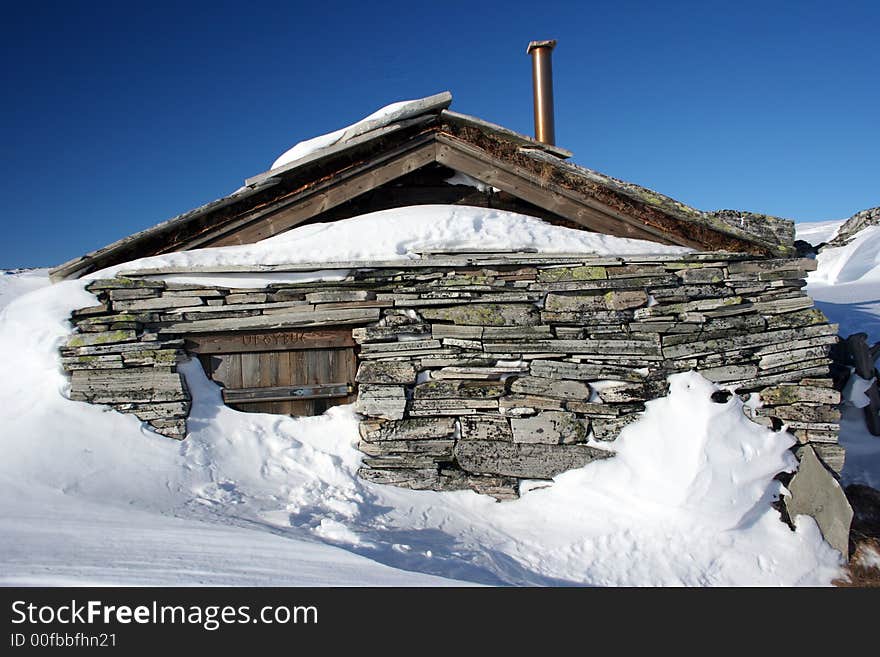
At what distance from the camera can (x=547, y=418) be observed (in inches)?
223

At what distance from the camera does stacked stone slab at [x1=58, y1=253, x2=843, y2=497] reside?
18.5ft

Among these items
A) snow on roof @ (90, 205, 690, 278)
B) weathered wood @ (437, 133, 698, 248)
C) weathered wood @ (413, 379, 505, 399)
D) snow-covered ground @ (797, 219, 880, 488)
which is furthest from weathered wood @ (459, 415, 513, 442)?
snow-covered ground @ (797, 219, 880, 488)

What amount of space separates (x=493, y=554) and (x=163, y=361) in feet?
11.8

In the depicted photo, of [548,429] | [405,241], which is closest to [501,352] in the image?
[548,429]

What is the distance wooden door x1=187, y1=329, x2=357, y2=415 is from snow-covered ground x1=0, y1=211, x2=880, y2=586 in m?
0.17

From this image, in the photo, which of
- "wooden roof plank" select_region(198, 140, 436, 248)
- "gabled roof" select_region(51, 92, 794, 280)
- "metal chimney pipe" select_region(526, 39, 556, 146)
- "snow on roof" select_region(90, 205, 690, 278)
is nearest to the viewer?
"snow on roof" select_region(90, 205, 690, 278)

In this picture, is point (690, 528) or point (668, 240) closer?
point (690, 528)

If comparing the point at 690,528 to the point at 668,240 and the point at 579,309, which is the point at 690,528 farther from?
the point at 668,240

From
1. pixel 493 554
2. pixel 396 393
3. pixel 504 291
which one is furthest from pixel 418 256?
pixel 493 554

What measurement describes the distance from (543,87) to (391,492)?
20.4 feet

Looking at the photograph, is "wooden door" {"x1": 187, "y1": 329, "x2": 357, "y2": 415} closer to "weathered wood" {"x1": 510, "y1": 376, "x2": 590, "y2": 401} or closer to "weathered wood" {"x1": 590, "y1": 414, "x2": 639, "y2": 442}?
"weathered wood" {"x1": 510, "y1": 376, "x2": 590, "y2": 401}

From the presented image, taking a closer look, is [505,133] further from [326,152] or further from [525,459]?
[525,459]

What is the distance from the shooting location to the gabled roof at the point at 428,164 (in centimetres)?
586

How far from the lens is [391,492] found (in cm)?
548
